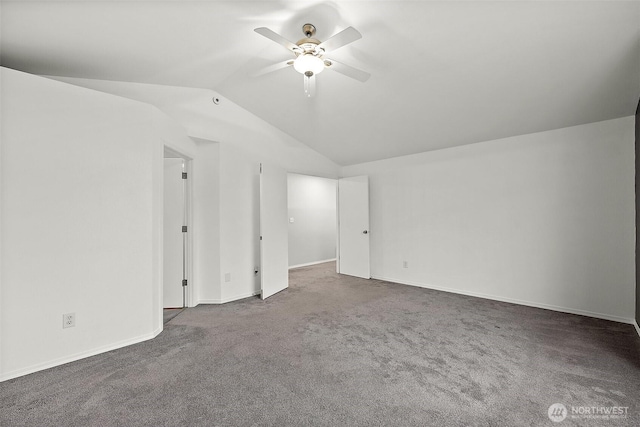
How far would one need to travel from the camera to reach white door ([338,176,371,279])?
17.3 ft

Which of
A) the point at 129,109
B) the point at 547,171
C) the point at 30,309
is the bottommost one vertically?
the point at 30,309

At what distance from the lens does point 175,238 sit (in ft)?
11.9

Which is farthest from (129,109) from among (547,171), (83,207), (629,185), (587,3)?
(629,185)

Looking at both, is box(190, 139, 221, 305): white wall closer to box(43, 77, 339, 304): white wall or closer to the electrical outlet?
box(43, 77, 339, 304): white wall

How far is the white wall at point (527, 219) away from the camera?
10.1 ft

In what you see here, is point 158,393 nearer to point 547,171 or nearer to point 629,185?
point 547,171

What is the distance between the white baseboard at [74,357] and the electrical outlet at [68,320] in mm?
259

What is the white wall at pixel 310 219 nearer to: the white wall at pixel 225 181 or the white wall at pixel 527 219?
the white wall at pixel 225 181

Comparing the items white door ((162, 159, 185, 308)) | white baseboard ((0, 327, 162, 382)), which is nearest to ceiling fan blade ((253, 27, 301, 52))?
white door ((162, 159, 185, 308))

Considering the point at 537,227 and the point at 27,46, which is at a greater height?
the point at 27,46

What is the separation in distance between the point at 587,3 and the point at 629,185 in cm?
230

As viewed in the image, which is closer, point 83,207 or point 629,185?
point 83,207

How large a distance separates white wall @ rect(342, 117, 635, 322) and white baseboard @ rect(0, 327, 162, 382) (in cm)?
389

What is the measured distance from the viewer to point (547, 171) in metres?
3.46
